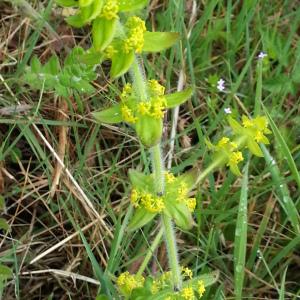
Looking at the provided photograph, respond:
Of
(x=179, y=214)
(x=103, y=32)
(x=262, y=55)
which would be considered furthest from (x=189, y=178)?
(x=262, y=55)

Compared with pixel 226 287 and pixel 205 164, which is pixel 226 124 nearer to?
pixel 205 164

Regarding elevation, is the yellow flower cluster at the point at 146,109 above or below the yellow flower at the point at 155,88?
below

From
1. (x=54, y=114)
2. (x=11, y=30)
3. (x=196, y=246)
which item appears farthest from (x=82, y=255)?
(x=11, y=30)

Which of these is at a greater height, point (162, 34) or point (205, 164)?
point (162, 34)

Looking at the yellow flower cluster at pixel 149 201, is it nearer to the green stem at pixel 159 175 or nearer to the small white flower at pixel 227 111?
the green stem at pixel 159 175

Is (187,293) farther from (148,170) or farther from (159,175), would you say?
(148,170)

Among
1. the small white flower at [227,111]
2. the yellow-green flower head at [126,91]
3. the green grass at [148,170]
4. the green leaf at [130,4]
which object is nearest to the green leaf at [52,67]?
the green grass at [148,170]

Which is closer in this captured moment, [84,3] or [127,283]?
[84,3]
